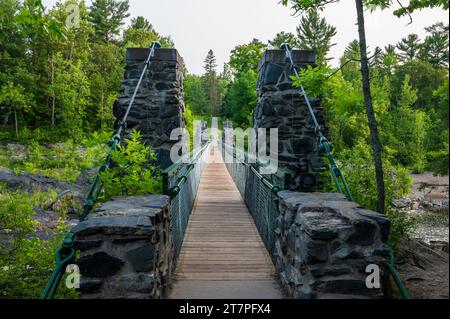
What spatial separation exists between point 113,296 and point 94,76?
3347 centimetres

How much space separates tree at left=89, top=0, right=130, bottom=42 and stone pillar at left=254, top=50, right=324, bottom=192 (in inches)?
1590

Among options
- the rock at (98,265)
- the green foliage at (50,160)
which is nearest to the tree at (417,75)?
the green foliage at (50,160)

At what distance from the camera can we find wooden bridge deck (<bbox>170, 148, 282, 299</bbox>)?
366cm

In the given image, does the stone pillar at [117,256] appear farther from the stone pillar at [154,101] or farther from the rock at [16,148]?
the rock at [16,148]

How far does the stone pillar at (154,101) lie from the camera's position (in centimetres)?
659

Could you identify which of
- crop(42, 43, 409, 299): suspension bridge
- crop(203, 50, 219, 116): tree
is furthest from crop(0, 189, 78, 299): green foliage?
crop(203, 50, 219, 116): tree

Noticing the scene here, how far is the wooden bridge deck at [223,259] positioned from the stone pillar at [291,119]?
3.97ft

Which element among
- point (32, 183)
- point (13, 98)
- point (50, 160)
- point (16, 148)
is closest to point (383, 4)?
point (32, 183)

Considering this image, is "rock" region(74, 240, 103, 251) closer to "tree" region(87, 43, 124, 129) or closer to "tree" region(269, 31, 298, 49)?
"tree" region(87, 43, 124, 129)

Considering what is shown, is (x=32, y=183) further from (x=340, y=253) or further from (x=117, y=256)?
(x=340, y=253)

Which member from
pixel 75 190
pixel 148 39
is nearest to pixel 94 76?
pixel 148 39

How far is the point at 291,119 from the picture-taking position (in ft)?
20.8

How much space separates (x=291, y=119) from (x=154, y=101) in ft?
7.92
